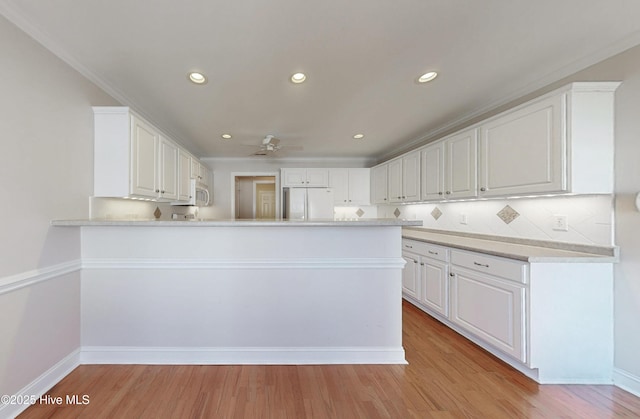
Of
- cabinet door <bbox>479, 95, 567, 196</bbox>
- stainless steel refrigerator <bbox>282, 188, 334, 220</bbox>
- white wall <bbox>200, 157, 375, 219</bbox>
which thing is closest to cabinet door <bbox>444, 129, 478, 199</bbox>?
cabinet door <bbox>479, 95, 567, 196</bbox>

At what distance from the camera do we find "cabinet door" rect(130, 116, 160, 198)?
2168 mm

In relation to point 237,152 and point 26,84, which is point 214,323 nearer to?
point 26,84

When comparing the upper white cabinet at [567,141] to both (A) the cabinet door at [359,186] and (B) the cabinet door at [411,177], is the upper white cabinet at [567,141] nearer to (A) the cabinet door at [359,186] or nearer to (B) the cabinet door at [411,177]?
(B) the cabinet door at [411,177]

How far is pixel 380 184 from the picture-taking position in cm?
467

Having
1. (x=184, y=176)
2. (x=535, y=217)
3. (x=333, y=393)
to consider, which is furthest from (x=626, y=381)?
(x=184, y=176)

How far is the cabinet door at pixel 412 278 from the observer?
309 cm

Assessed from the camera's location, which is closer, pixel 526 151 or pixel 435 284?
pixel 526 151

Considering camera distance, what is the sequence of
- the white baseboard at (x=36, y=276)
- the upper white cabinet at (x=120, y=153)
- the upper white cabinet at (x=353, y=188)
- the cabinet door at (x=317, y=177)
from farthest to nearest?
the upper white cabinet at (x=353, y=188)
the cabinet door at (x=317, y=177)
the upper white cabinet at (x=120, y=153)
the white baseboard at (x=36, y=276)

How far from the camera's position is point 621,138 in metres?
1.76

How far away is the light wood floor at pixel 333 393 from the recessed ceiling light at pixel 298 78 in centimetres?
236

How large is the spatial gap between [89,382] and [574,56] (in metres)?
4.22

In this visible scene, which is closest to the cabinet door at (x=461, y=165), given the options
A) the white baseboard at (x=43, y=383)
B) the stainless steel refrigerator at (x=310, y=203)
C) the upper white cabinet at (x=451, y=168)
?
the upper white cabinet at (x=451, y=168)

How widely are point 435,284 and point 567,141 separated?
1685mm

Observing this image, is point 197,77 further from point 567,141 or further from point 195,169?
point 567,141
